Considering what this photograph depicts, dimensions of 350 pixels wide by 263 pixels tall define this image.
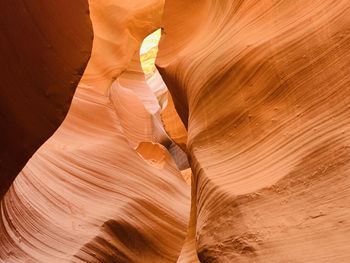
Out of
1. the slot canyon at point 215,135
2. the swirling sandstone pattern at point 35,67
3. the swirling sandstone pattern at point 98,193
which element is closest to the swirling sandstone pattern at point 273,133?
the slot canyon at point 215,135

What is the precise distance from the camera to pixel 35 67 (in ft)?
7.80

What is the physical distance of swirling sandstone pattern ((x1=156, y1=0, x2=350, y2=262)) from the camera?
6.72 ft

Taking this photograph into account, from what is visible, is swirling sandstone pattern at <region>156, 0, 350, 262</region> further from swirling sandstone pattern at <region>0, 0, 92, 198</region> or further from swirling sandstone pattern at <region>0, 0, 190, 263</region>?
swirling sandstone pattern at <region>0, 0, 190, 263</region>

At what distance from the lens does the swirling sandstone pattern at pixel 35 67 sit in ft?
7.47

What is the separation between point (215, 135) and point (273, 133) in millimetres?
506

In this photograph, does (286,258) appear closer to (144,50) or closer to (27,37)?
(27,37)

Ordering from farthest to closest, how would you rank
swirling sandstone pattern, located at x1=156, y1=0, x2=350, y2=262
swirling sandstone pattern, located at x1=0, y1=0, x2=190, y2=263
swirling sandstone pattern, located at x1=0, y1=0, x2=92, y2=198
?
swirling sandstone pattern, located at x1=0, y1=0, x2=190, y2=263
swirling sandstone pattern, located at x1=0, y1=0, x2=92, y2=198
swirling sandstone pattern, located at x1=156, y1=0, x2=350, y2=262

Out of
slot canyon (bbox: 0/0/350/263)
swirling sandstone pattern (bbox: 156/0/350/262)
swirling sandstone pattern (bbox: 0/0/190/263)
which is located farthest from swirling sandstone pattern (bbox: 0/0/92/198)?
swirling sandstone pattern (bbox: 0/0/190/263)

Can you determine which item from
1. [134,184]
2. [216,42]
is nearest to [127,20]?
[134,184]

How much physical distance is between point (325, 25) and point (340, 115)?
500 mm

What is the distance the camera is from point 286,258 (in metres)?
1.98

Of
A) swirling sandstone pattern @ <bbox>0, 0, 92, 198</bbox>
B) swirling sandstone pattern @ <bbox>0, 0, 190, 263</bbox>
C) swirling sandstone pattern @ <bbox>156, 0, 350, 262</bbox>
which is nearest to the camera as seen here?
swirling sandstone pattern @ <bbox>156, 0, 350, 262</bbox>

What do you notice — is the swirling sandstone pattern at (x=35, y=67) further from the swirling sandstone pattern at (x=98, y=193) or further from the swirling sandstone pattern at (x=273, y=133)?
the swirling sandstone pattern at (x=98, y=193)

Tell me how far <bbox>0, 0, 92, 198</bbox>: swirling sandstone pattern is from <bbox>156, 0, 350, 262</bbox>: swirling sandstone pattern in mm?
858
